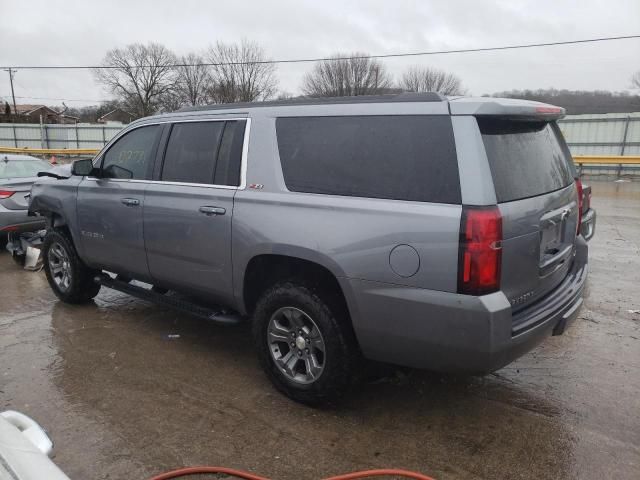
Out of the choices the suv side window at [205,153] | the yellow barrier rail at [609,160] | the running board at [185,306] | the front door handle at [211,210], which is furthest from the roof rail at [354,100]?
the yellow barrier rail at [609,160]

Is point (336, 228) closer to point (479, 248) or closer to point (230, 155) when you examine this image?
point (479, 248)

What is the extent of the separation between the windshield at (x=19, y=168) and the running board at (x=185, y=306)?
14.3 ft

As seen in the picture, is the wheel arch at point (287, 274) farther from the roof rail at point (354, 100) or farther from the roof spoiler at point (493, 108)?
the roof spoiler at point (493, 108)

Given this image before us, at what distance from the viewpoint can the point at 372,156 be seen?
3.07 m

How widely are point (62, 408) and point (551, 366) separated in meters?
3.55

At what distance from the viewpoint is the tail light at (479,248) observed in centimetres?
263

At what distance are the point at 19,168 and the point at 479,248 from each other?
319 inches

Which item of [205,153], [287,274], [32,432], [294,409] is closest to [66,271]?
[205,153]

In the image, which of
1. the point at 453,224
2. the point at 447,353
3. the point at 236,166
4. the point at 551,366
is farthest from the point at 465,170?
the point at 551,366

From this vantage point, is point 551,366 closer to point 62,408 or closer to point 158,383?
point 158,383

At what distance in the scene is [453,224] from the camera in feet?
8.78

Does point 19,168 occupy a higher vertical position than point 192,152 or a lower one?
lower

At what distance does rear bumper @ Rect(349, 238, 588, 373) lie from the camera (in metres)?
2.68

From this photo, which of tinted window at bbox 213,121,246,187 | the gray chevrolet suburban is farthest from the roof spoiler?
tinted window at bbox 213,121,246,187
